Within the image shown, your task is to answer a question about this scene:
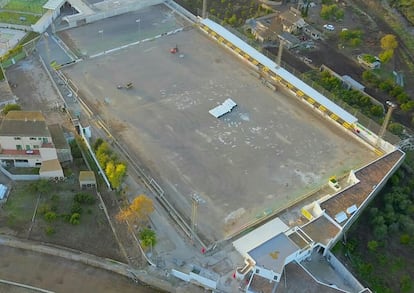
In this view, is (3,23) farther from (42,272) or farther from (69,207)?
(42,272)

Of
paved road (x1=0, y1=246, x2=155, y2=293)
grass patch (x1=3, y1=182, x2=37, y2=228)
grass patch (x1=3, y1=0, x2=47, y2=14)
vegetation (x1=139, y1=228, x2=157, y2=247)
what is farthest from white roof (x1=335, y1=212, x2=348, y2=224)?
grass patch (x1=3, y1=0, x2=47, y2=14)

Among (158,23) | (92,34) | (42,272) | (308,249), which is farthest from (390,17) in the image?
(42,272)

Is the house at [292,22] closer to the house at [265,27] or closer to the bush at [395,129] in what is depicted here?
the house at [265,27]

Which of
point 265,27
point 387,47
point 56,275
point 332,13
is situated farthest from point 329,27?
point 56,275

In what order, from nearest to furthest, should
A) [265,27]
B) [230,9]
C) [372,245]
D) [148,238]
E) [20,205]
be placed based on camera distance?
[148,238]
[372,245]
[20,205]
[265,27]
[230,9]

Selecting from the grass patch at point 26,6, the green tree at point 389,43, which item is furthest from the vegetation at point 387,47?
the grass patch at point 26,6

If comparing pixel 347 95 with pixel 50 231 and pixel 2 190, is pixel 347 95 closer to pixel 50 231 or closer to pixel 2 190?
pixel 50 231

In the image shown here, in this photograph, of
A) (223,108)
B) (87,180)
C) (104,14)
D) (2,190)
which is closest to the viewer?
(2,190)
